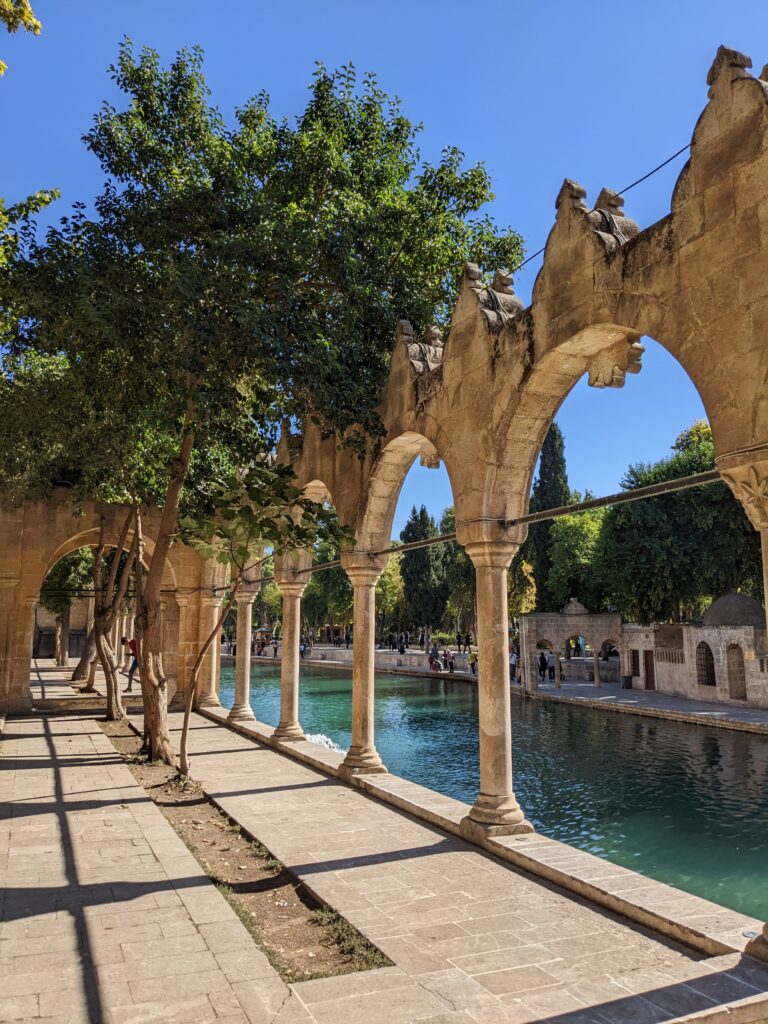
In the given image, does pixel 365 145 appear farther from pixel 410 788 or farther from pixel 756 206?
pixel 410 788

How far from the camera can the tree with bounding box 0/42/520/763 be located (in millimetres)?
9078

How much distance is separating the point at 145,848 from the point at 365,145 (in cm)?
A: 973

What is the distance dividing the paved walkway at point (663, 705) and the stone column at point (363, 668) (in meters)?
12.2

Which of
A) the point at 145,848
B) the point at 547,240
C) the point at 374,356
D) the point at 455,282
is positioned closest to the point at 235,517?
the point at 374,356

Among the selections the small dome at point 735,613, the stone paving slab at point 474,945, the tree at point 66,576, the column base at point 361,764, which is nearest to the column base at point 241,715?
the column base at point 361,764

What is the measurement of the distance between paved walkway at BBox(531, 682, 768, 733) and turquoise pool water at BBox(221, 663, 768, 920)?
0.42 meters

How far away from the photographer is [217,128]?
10555mm

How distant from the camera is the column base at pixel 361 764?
969cm

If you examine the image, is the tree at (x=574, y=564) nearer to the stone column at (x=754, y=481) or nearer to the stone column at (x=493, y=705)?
the stone column at (x=493, y=705)

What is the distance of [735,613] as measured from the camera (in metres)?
24.1

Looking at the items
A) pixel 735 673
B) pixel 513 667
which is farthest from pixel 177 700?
pixel 513 667

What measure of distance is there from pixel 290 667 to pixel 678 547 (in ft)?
70.6

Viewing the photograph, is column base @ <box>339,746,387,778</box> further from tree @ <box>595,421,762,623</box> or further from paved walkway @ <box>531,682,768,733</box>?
tree @ <box>595,421,762,623</box>

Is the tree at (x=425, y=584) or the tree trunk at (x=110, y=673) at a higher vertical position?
the tree at (x=425, y=584)
